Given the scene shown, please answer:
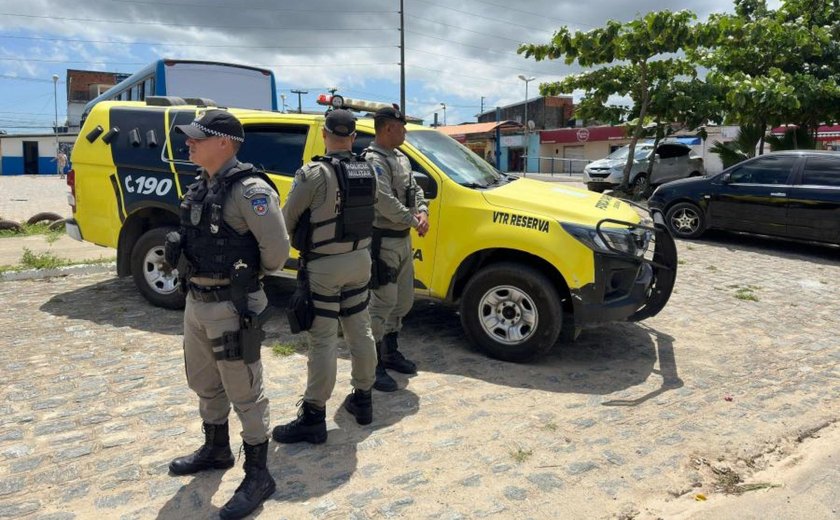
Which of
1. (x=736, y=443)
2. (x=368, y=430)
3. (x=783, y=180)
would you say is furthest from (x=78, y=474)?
(x=783, y=180)

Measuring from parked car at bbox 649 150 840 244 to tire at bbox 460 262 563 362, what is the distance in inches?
265

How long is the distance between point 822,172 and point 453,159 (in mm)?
7020

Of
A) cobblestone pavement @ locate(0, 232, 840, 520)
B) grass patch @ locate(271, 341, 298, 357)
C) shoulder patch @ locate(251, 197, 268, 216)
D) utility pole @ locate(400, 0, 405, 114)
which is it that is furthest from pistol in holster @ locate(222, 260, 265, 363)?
utility pole @ locate(400, 0, 405, 114)

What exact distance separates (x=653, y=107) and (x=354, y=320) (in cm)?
1560

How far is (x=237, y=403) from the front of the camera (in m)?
2.90

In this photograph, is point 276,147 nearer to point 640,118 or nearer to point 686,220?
point 686,220

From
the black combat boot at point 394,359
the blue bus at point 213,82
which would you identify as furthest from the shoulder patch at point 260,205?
the blue bus at point 213,82

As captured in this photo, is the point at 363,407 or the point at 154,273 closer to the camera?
the point at 363,407

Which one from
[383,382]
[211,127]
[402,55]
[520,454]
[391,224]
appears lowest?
[520,454]

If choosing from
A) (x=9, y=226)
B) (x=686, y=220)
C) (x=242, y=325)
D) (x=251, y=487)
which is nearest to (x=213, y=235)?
(x=242, y=325)

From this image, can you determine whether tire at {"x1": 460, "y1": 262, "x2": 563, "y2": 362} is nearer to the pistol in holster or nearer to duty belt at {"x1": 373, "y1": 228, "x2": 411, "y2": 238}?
duty belt at {"x1": 373, "y1": 228, "x2": 411, "y2": 238}

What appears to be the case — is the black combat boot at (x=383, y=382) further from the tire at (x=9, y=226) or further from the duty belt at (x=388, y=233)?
the tire at (x=9, y=226)

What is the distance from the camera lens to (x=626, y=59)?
639 inches

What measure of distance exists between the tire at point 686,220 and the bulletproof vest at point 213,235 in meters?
9.52
